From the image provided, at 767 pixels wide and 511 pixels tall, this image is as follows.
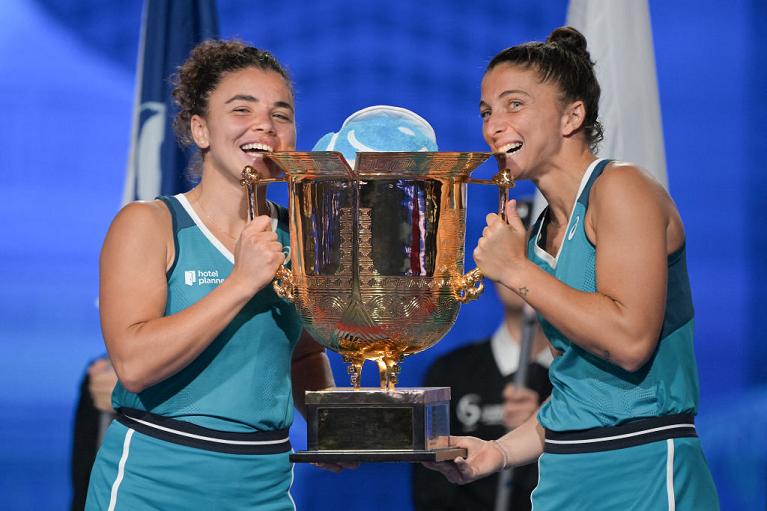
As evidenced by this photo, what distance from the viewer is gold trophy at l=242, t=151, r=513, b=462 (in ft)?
5.98

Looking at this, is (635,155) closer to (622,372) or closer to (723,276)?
(723,276)

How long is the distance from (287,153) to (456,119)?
5.54 ft

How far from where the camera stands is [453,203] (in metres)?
1.87

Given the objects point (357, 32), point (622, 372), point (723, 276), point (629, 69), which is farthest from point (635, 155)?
point (622, 372)

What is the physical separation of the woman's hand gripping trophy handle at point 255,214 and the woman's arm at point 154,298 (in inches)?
1.7

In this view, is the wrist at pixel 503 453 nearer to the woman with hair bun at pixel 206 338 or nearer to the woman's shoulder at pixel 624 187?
the woman with hair bun at pixel 206 338

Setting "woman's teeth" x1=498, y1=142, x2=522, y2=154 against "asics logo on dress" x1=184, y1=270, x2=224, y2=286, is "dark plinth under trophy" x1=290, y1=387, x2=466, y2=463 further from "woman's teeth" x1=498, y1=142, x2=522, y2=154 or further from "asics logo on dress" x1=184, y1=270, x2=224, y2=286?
"woman's teeth" x1=498, y1=142, x2=522, y2=154

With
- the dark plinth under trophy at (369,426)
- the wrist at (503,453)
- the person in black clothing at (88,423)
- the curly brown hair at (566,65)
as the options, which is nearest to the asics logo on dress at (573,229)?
the curly brown hair at (566,65)

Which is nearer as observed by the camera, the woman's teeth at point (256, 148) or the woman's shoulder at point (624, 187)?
the woman's shoulder at point (624, 187)

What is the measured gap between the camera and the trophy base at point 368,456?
179cm

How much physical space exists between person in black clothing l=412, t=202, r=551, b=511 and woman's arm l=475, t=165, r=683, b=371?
4.54 feet

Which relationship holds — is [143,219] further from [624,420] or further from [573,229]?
[624,420]

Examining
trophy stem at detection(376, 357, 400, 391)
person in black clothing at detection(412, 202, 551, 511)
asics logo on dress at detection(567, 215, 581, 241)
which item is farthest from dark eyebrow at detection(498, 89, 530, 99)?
person in black clothing at detection(412, 202, 551, 511)

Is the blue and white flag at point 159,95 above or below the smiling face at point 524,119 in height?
above
